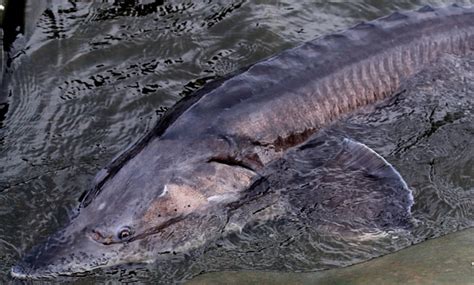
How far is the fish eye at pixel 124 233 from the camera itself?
420 cm

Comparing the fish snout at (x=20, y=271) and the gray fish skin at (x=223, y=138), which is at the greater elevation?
the gray fish skin at (x=223, y=138)

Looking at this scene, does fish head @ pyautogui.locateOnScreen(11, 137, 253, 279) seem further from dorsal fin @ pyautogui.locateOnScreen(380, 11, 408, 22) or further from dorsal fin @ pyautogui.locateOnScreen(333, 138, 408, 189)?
dorsal fin @ pyautogui.locateOnScreen(380, 11, 408, 22)

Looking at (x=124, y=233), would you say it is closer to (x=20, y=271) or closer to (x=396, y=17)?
(x=20, y=271)

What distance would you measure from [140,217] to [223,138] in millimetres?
698

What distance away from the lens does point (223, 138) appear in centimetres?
457

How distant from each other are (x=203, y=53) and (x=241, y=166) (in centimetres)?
182

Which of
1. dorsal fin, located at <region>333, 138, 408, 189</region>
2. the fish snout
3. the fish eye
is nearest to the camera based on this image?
the fish snout

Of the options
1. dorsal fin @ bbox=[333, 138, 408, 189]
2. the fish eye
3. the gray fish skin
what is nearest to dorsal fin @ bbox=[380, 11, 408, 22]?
the gray fish skin

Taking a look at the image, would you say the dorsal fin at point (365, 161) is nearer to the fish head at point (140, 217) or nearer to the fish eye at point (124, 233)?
the fish head at point (140, 217)

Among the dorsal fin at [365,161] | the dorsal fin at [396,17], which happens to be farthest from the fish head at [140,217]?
the dorsal fin at [396,17]

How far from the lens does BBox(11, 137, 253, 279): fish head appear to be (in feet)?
13.6

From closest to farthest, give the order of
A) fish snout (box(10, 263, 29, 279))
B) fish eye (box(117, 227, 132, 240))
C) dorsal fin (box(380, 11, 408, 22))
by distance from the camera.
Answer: fish snout (box(10, 263, 29, 279)) < fish eye (box(117, 227, 132, 240)) < dorsal fin (box(380, 11, 408, 22))

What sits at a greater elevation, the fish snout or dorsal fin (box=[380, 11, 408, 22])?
dorsal fin (box=[380, 11, 408, 22])

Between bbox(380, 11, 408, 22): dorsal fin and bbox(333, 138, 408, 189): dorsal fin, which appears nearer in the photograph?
bbox(333, 138, 408, 189): dorsal fin
